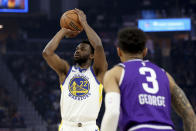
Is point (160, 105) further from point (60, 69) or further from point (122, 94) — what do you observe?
point (60, 69)

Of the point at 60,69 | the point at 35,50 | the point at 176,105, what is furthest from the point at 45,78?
the point at 176,105

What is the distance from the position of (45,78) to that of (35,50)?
5.30ft

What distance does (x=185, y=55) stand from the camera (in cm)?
2231

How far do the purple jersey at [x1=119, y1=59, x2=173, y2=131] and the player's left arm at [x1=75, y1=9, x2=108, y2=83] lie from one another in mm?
2127

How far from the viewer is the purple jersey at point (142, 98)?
3002mm

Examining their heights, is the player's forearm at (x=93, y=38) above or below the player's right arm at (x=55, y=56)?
above

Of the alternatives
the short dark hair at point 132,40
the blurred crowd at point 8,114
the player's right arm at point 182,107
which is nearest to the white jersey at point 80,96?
the player's right arm at point 182,107

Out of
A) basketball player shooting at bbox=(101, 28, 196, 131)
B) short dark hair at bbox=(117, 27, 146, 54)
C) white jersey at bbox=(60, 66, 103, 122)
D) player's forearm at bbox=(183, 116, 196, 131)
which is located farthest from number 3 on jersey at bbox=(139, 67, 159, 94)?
white jersey at bbox=(60, 66, 103, 122)

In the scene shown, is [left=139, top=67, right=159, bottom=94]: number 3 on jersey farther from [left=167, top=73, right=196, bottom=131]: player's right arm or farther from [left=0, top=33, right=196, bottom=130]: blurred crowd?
[left=0, top=33, right=196, bottom=130]: blurred crowd

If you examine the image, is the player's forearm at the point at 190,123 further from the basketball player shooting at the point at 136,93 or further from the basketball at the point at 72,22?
the basketball at the point at 72,22

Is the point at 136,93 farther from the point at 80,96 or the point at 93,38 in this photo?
the point at 80,96

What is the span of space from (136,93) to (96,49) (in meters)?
2.33

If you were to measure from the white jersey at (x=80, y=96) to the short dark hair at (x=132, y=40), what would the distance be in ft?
7.60

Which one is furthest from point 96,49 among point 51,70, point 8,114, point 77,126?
point 51,70
